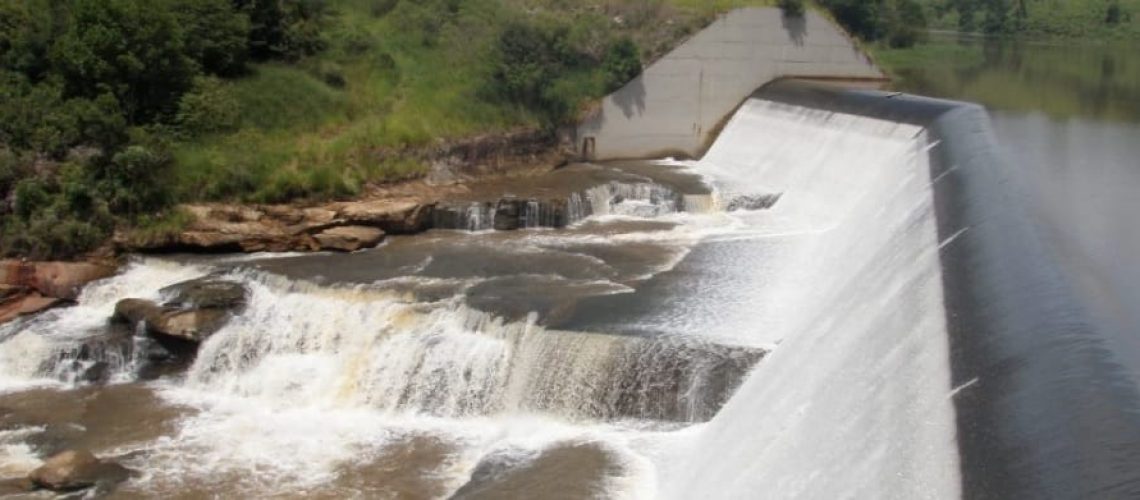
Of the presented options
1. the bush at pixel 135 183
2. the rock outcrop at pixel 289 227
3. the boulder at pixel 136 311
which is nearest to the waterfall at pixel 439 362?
the boulder at pixel 136 311

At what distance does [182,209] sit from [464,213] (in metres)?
5.47

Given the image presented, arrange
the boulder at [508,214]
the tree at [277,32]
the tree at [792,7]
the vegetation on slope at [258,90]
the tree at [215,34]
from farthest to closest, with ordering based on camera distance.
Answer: the tree at [792,7]
the tree at [277,32]
the tree at [215,34]
the boulder at [508,214]
the vegetation on slope at [258,90]

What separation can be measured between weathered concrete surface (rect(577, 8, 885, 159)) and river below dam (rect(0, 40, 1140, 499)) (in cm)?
698

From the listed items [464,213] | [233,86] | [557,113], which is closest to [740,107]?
[557,113]

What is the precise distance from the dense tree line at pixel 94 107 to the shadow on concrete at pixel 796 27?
1514 centimetres

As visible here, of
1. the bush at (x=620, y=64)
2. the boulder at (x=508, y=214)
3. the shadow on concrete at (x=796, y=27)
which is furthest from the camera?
the shadow on concrete at (x=796, y=27)

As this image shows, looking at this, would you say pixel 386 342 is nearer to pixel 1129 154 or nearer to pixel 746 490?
pixel 746 490

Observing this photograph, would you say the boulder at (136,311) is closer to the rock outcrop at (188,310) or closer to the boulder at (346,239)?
the rock outcrop at (188,310)

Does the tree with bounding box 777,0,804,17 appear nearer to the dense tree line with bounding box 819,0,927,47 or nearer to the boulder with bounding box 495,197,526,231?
the dense tree line with bounding box 819,0,927,47

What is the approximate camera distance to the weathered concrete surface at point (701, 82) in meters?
27.4

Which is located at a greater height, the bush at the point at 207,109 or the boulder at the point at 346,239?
the bush at the point at 207,109

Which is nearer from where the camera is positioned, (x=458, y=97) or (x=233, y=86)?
(x=233, y=86)

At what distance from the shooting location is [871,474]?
7.38 m

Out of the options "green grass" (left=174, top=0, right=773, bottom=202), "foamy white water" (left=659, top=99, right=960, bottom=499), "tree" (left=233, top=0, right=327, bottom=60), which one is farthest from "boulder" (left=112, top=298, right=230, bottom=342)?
"tree" (left=233, top=0, right=327, bottom=60)
